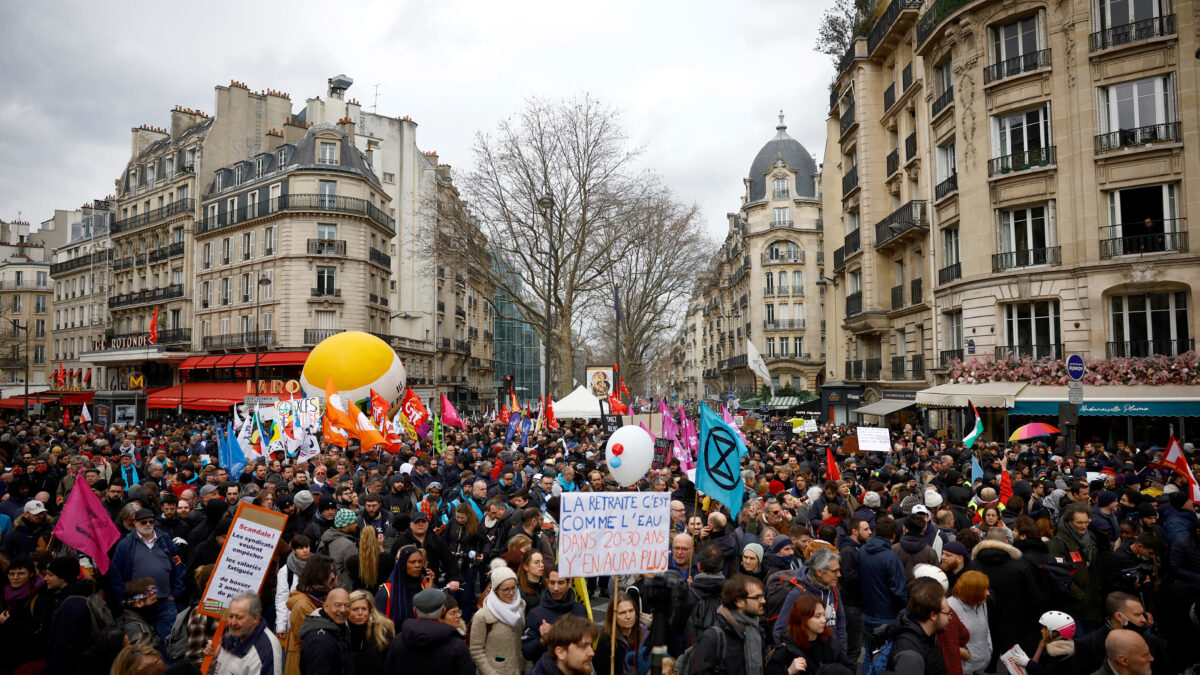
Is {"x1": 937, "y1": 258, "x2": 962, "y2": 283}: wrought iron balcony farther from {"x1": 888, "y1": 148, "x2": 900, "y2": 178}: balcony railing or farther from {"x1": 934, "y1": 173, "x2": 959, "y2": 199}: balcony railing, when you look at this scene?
{"x1": 888, "y1": 148, "x2": 900, "y2": 178}: balcony railing

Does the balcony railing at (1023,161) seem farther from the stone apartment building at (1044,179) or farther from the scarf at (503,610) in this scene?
the scarf at (503,610)

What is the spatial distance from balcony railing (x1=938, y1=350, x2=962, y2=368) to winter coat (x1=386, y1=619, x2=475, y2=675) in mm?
22153

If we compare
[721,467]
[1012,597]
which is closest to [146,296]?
[721,467]

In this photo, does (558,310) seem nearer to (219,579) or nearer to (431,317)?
(431,317)

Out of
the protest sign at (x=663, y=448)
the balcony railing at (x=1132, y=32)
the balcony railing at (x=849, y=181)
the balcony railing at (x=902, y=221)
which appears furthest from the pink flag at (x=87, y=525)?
the balcony railing at (x=849, y=181)

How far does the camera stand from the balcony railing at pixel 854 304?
3164 centimetres

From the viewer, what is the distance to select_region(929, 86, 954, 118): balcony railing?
78.5 feet

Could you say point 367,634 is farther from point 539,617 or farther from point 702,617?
point 702,617

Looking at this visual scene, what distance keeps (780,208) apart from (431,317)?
28.5 m

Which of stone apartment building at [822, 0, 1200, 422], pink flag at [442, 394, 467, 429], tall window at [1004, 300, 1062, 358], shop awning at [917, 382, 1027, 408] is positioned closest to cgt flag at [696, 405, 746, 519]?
pink flag at [442, 394, 467, 429]

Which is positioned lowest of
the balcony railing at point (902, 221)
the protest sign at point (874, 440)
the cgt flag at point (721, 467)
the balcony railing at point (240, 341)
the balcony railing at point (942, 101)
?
the protest sign at point (874, 440)

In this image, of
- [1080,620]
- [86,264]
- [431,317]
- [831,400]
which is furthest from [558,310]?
[86,264]

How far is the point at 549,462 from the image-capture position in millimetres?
13305

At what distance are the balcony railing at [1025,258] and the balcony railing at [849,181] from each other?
10.9m
